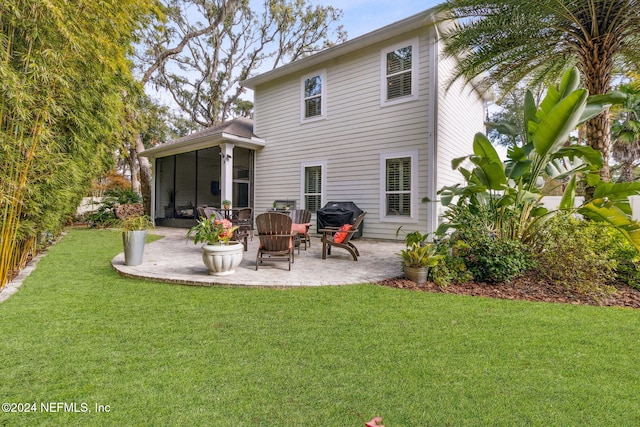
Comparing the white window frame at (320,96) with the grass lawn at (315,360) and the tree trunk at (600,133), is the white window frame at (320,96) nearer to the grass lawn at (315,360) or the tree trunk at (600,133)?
the tree trunk at (600,133)

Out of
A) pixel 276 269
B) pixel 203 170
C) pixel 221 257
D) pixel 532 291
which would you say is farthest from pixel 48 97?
pixel 203 170

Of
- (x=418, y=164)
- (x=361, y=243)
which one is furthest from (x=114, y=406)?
(x=418, y=164)

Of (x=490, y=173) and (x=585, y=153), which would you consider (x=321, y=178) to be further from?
(x=585, y=153)

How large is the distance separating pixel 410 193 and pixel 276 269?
449cm

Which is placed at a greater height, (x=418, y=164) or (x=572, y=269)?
(x=418, y=164)

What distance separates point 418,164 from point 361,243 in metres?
2.52

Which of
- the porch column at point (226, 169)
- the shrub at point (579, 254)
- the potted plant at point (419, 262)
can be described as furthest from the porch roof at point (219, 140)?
the shrub at point (579, 254)

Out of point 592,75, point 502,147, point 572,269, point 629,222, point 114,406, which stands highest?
point 502,147

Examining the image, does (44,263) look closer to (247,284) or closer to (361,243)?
(247,284)

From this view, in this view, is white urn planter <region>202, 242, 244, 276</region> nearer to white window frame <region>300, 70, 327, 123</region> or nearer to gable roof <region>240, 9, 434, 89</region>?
white window frame <region>300, 70, 327, 123</region>

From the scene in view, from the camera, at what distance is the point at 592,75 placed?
17.7 feet

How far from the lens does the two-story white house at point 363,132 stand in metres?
7.82

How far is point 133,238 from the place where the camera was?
517 cm

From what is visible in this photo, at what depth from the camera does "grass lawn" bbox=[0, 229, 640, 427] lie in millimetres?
1741
